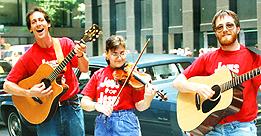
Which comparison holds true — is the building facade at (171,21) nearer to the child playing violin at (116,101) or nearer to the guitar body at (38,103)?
the guitar body at (38,103)

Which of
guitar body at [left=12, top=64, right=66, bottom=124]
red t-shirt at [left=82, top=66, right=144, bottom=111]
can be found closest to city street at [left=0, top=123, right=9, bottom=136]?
guitar body at [left=12, top=64, right=66, bottom=124]

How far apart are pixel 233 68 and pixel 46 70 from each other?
5.49 feet

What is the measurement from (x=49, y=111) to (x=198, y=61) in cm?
143

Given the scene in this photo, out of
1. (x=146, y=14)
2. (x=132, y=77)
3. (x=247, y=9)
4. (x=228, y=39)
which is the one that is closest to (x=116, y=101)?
(x=132, y=77)

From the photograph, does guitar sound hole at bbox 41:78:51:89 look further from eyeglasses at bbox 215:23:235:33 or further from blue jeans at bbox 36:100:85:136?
eyeglasses at bbox 215:23:235:33

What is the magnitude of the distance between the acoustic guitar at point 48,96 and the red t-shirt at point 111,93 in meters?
0.31

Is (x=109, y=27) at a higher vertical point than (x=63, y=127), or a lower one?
higher

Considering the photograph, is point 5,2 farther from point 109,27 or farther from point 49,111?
point 49,111

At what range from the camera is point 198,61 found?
3.61m

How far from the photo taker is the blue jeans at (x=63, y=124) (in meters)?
4.22

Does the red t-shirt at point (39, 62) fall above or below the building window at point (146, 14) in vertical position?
below

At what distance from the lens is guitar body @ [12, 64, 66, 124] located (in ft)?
13.4

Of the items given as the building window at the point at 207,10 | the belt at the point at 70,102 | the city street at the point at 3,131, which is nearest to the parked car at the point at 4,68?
A: the city street at the point at 3,131

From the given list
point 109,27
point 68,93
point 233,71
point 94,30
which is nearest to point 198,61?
point 233,71
